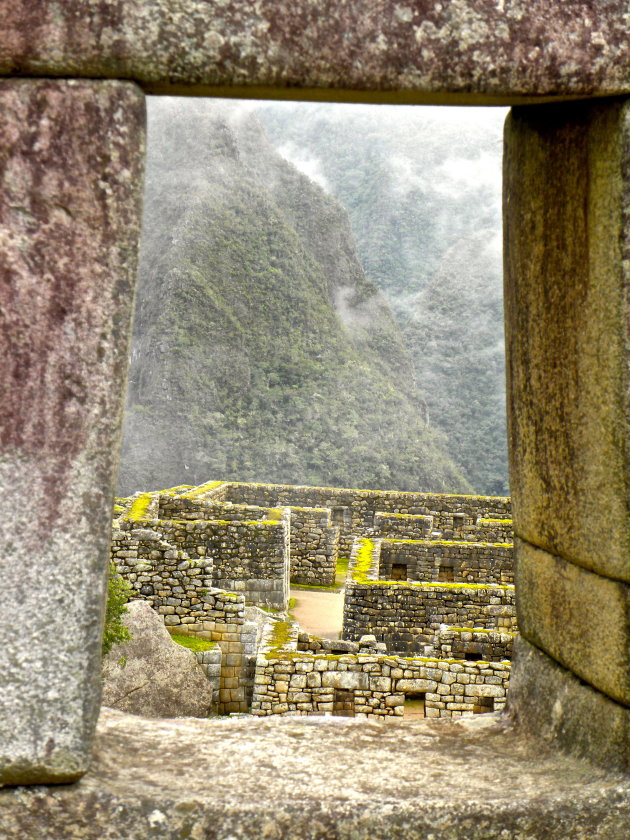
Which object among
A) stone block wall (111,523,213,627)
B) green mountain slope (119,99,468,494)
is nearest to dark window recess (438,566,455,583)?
stone block wall (111,523,213,627)

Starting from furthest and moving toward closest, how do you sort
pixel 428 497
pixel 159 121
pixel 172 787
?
pixel 159 121
pixel 428 497
pixel 172 787

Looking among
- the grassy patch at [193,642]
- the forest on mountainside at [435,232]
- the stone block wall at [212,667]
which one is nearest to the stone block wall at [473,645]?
the stone block wall at [212,667]

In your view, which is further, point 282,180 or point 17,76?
point 282,180

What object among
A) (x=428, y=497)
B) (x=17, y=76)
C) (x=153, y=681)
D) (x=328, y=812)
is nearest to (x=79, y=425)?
(x=17, y=76)

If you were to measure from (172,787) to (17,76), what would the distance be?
1.60 m

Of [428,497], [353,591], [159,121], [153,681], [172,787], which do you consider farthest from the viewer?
[159,121]

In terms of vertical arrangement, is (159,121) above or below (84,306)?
above

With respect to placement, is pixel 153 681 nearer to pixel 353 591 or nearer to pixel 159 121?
pixel 353 591

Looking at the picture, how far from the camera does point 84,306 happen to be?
1.72 metres

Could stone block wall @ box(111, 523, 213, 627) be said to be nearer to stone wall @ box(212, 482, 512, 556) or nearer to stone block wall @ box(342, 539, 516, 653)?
stone block wall @ box(342, 539, 516, 653)

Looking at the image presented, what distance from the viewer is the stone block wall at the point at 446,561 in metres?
13.7

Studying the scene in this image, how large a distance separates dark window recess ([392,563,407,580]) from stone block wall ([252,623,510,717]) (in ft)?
18.0

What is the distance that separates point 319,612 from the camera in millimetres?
14492

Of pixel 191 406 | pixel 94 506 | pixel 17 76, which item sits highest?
pixel 191 406
